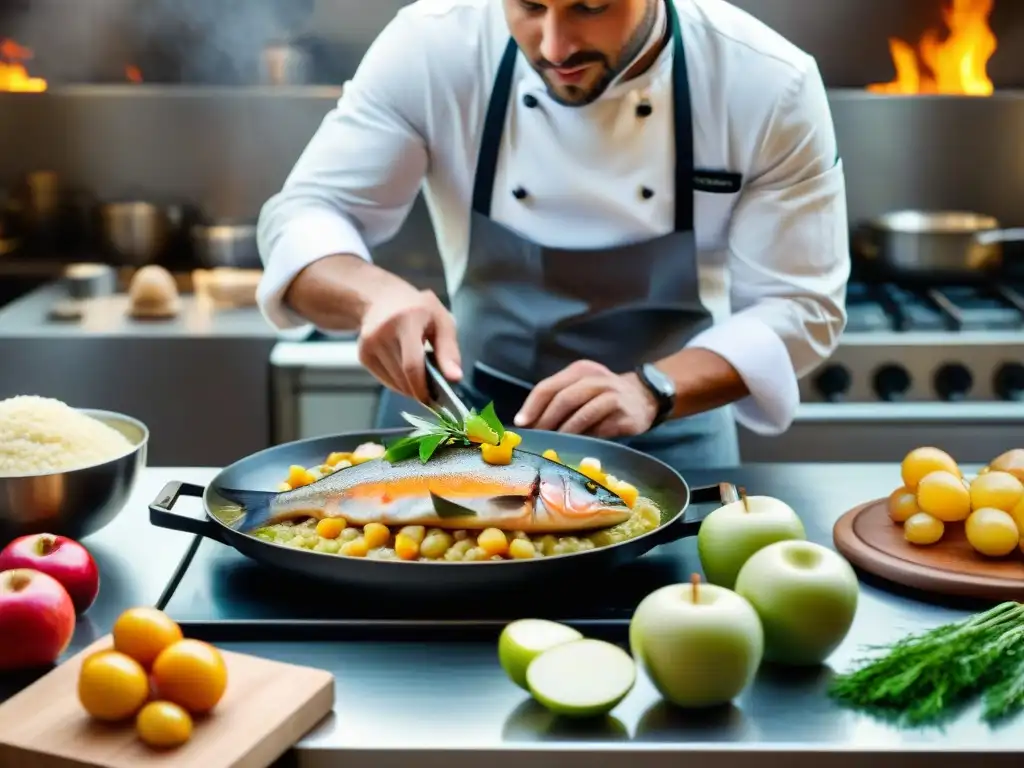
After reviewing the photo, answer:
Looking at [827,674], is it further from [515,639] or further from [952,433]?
[952,433]

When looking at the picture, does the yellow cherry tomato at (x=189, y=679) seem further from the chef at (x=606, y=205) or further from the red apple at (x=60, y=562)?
the chef at (x=606, y=205)

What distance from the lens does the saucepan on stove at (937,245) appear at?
3.52 meters

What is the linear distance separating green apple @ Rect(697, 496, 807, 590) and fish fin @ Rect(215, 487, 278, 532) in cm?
50

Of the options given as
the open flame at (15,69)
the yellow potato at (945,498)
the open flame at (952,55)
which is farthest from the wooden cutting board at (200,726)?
the open flame at (952,55)

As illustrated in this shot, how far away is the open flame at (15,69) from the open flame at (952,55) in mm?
2576

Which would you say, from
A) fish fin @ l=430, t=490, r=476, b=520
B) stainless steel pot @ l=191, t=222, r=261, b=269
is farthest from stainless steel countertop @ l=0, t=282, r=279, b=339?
fish fin @ l=430, t=490, r=476, b=520

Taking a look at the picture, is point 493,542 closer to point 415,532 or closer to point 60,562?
point 415,532

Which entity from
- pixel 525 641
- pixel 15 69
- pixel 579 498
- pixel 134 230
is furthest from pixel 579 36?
pixel 15 69

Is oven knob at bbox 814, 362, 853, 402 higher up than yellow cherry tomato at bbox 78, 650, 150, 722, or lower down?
lower down

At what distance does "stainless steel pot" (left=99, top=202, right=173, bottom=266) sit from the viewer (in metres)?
3.72

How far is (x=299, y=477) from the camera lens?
62.8 inches

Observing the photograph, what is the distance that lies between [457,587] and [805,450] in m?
2.02

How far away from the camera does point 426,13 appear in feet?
7.64

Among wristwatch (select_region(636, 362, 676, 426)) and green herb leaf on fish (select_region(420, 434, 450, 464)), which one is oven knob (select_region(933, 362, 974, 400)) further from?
green herb leaf on fish (select_region(420, 434, 450, 464))
